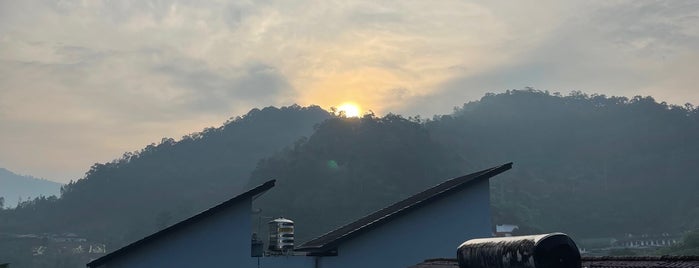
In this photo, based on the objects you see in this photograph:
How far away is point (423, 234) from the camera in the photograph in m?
23.0

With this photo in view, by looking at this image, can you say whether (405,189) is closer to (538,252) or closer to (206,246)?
(206,246)

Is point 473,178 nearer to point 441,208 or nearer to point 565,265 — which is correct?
point 441,208

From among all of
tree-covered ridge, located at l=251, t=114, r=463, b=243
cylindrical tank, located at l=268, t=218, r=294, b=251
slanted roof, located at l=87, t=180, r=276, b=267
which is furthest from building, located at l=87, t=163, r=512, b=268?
tree-covered ridge, located at l=251, t=114, r=463, b=243

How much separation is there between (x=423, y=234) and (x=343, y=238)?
3080mm

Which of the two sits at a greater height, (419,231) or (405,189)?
(405,189)

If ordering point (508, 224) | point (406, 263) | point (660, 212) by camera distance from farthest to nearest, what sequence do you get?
1. point (660, 212)
2. point (508, 224)
3. point (406, 263)

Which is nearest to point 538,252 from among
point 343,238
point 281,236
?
point 343,238

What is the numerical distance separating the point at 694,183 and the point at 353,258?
648 feet

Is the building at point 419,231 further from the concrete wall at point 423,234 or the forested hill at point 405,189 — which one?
the forested hill at point 405,189

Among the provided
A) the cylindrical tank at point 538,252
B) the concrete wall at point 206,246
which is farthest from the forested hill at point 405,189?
the cylindrical tank at point 538,252

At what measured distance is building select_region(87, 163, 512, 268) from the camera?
67.3ft

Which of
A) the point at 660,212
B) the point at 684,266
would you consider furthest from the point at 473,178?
the point at 660,212

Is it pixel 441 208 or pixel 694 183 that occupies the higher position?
pixel 694 183

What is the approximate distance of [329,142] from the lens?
523ft
